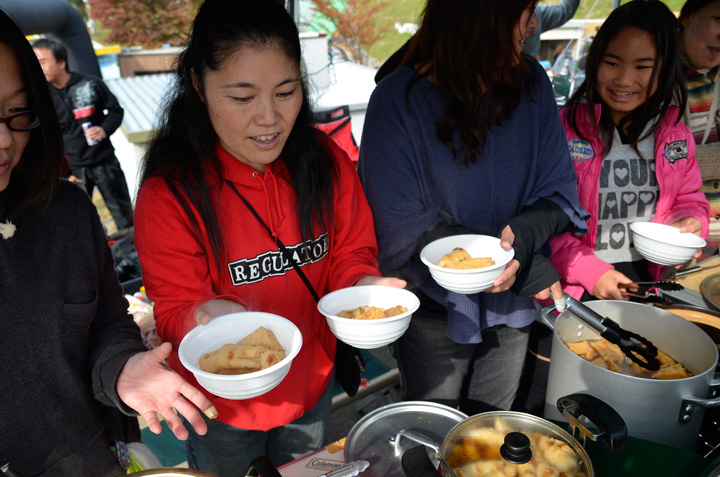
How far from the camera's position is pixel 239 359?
1.11 m

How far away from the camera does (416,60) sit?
5.65ft

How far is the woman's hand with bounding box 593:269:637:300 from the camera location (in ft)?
5.93

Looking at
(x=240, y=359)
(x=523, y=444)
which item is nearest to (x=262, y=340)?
(x=240, y=359)

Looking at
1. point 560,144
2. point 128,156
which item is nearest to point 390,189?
point 560,144

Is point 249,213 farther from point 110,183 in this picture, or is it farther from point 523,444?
point 110,183

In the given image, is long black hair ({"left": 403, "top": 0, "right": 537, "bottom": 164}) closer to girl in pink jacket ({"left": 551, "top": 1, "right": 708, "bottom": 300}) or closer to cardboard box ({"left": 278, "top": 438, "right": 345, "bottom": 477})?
girl in pink jacket ({"left": 551, "top": 1, "right": 708, "bottom": 300})

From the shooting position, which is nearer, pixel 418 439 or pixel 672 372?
pixel 418 439

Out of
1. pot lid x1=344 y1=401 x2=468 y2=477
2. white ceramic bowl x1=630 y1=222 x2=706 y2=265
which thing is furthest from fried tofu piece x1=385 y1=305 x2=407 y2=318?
white ceramic bowl x1=630 y1=222 x2=706 y2=265

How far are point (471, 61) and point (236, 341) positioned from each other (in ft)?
3.81

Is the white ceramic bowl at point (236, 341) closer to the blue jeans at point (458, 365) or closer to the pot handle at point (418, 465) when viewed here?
the pot handle at point (418, 465)

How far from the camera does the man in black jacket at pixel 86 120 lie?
5.45 m

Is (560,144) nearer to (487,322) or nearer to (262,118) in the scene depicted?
(487,322)

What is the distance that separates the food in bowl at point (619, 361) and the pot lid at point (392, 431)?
1.33 feet

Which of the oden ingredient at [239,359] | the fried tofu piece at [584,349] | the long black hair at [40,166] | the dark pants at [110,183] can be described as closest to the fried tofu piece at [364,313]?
the oden ingredient at [239,359]
